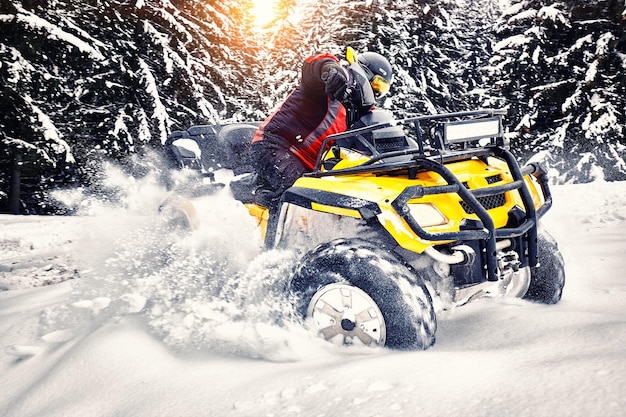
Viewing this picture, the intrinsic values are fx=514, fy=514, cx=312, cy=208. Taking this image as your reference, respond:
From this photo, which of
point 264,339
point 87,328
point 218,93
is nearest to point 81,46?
point 218,93

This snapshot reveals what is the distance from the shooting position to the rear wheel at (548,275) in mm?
3297

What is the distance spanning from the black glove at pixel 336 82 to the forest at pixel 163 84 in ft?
28.7

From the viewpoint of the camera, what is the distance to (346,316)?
266 cm

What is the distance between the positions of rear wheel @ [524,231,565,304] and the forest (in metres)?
9.76

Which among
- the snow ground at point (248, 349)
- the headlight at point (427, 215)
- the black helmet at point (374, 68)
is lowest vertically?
the snow ground at point (248, 349)

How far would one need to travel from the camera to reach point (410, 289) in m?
2.52

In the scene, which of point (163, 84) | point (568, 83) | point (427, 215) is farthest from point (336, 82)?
point (568, 83)

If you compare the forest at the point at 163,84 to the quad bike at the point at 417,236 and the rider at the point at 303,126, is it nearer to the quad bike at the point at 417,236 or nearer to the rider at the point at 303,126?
the rider at the point at 303,126

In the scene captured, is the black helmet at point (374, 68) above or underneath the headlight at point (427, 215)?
above

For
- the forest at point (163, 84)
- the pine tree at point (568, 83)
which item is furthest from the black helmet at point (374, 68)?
the pine tree at point (568, 83)

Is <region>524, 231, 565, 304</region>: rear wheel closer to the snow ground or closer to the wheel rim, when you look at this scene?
the snow ground

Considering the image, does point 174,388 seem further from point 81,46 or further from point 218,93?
point 218,93

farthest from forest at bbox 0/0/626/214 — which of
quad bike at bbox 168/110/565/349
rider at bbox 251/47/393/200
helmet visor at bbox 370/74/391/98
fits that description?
quad bike at bbox 168/110/565/349

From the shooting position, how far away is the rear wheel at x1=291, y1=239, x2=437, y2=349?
2.50 meters
